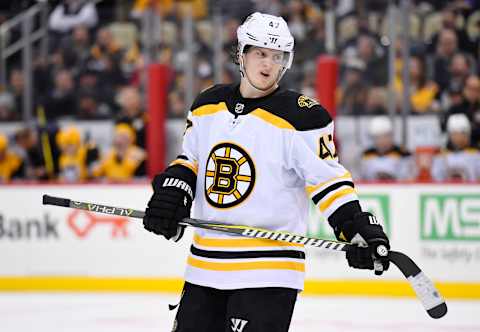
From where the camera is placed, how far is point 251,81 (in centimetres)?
315

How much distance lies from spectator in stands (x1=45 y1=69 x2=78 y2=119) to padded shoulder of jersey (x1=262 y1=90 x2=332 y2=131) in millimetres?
5808

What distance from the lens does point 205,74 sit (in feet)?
27.2

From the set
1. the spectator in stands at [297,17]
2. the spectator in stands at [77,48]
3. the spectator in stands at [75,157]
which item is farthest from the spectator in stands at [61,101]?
the spectator in stands at [297,17]

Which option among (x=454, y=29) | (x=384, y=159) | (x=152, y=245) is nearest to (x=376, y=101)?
(x=384, y=159)

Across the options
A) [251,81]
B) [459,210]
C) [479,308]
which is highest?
[251,81]

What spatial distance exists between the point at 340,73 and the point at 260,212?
501cm

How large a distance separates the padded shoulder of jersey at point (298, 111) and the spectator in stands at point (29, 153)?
5419mm

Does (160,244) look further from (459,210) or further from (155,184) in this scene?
(155,184)

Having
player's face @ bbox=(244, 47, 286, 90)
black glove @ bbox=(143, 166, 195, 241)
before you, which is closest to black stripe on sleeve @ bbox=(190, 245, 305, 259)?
black glove @ bbox=(143, 166, 195, 241)

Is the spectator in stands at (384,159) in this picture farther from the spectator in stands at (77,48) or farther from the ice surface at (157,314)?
the spectator in stands at (77,48)

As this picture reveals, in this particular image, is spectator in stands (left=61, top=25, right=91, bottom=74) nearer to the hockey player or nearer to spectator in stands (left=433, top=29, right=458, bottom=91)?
spectator in stands (left=433, top=29, right=458, bottom=91)

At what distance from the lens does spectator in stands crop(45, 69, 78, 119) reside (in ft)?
28.8

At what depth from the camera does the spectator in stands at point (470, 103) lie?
24.9 feet

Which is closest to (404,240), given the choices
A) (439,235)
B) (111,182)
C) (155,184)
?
(439,235)
